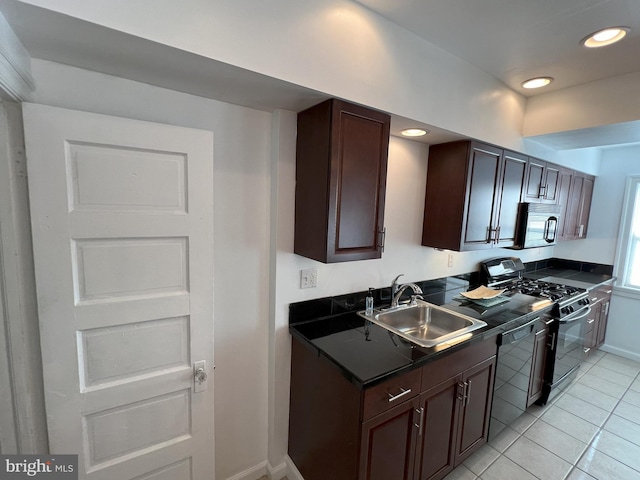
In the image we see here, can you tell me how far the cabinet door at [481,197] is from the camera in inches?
82.0

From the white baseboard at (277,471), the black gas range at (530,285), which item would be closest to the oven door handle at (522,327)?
the black gas range at (530,285)

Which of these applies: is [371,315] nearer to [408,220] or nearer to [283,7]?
[408,220]

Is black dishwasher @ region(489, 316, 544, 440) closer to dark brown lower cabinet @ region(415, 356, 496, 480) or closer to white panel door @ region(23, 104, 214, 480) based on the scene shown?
dark brown lower cabinet @ region(415, 356, 496, 480)

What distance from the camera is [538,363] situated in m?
2.31

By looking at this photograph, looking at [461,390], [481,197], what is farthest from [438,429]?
[481,197]

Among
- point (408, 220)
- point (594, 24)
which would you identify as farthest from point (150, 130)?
point (594, 24)

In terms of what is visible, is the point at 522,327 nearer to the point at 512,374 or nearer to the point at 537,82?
the point at 512,374

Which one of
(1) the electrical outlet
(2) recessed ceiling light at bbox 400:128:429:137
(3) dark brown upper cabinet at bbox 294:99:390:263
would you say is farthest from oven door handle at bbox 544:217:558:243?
(1) the electrical outlet

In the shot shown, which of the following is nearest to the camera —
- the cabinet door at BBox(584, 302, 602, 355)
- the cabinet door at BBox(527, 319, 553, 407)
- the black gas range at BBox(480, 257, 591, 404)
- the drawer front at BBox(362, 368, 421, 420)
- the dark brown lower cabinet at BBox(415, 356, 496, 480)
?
the drawer front at BBox(362, 368, 421, 420)

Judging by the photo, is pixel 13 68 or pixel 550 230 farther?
pixel 550 230

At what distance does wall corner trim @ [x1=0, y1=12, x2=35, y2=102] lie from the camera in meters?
0.86

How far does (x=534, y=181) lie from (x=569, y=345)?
1508mm

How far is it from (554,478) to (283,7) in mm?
3057

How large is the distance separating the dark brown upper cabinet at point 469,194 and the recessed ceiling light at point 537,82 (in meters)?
0.50
